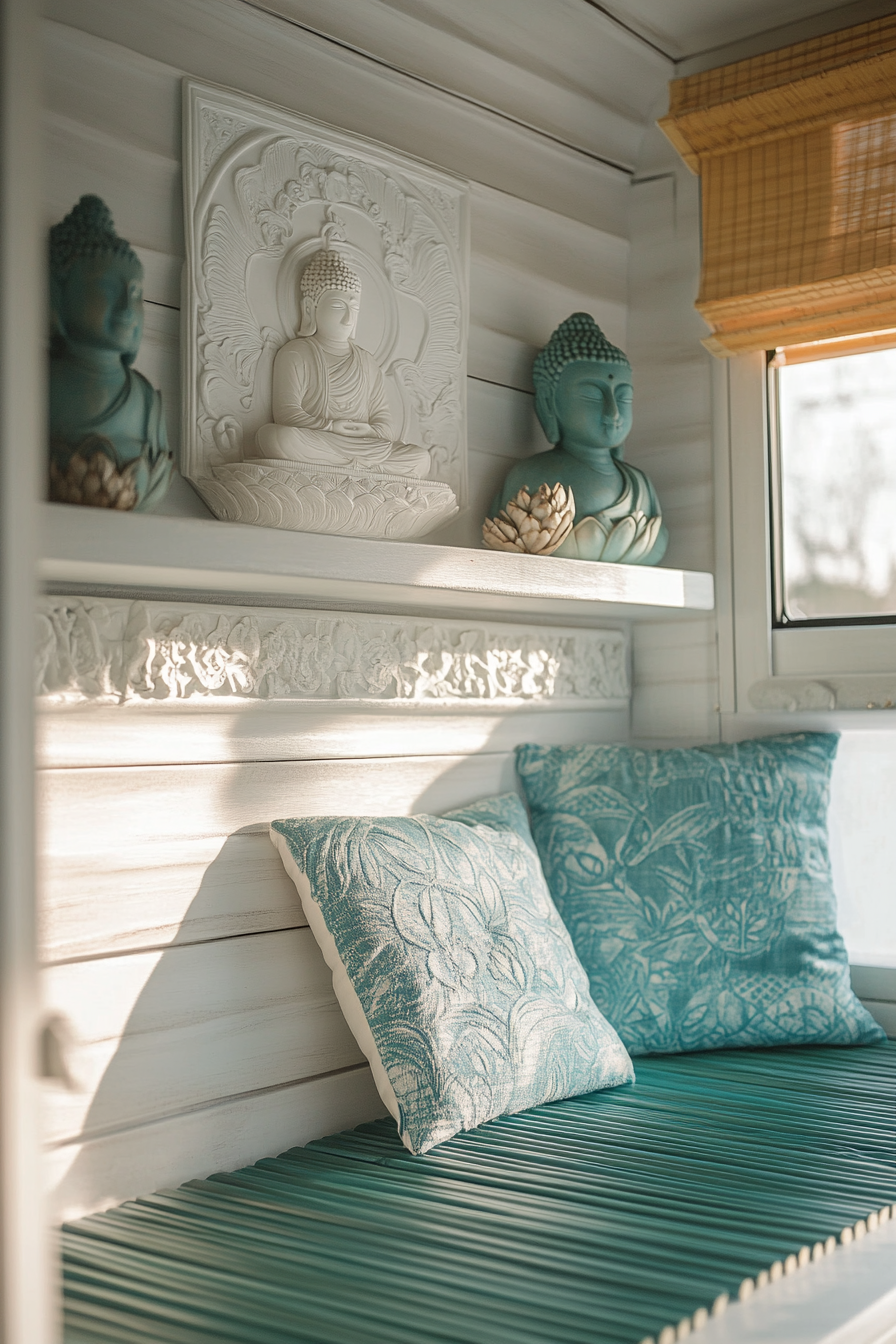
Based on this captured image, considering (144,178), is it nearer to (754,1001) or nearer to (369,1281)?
(369,1281)

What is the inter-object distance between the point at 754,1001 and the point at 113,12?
157cm

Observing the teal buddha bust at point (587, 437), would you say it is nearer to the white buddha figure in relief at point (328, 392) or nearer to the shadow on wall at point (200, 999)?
the white buddha figure in relief at point (328, 392)

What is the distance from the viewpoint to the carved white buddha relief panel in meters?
1.54

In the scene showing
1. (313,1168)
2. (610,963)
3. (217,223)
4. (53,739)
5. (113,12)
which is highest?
(113,12)

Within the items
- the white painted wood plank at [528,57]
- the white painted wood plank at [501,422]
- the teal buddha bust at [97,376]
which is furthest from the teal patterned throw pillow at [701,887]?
the white painted wood plank at [528,57]

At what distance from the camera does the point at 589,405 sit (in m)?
1.95

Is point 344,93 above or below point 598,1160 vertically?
above

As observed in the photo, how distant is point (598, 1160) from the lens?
1.40m

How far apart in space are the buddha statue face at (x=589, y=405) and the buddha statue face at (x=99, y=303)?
0.81 meters

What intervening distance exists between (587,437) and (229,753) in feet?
2.57

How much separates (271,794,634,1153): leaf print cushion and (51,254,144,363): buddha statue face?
0.63 meters

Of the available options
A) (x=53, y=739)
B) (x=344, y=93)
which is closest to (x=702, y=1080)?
(x=53, y=739)

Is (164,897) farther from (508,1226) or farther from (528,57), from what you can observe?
(528,57)

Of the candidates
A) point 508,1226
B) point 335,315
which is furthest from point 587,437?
point 508,1226
